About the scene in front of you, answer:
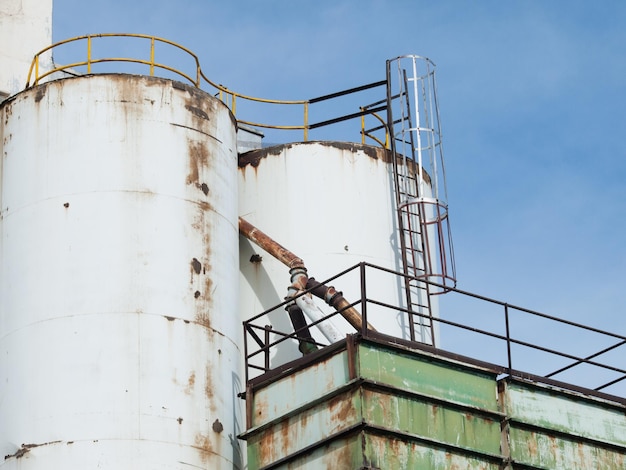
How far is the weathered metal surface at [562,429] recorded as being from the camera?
2594 cm

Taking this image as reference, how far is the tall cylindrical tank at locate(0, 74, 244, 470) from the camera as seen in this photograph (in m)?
26.5

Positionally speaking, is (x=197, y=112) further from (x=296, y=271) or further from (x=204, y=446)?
(x=204, y=446)

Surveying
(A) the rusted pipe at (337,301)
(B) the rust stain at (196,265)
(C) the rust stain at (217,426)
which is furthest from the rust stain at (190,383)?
(A) the rusted pipe at (337,301)

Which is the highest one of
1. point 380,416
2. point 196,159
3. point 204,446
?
point 196,159

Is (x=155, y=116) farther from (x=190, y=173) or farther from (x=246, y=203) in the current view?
(x=246, y=203)

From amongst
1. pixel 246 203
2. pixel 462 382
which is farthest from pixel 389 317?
pixel 462 382

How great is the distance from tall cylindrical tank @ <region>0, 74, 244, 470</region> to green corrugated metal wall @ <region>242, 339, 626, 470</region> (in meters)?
1.62

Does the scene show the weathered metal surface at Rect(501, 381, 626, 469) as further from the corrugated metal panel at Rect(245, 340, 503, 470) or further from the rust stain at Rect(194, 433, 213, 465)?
the rust stain at Rect(194, 433, 213, 465)

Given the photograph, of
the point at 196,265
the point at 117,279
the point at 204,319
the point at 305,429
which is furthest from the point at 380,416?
the point at 117,279

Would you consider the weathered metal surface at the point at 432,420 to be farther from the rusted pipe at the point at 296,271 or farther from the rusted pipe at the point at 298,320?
the rusted pipe at the point at 298,320

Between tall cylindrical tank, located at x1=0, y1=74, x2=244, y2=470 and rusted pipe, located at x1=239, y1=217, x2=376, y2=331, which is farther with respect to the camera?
rusted pipe, located at x1=239, y1=217, x2=376, y2=331

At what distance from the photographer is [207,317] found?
2816cm

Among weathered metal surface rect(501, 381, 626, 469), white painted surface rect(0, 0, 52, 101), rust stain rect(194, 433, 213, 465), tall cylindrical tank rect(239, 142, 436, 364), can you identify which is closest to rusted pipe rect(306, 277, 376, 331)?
tall cylindrical tank rect(239, 142, 436, 364)

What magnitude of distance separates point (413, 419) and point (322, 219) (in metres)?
8.08
